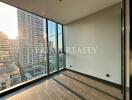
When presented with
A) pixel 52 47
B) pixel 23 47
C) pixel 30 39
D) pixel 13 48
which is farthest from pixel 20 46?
pixel 52 47

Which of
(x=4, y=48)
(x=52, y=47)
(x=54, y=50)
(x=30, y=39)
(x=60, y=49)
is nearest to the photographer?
(x=4, y=48)

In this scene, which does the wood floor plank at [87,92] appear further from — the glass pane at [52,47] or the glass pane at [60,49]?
the glass pane at [60,49]

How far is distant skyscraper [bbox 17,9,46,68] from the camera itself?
3.30 meters

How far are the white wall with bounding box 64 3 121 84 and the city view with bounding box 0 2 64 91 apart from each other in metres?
1.15

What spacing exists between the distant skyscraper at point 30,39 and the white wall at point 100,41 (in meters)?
1.52

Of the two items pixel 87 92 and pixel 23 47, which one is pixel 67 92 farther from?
pixel 23 47

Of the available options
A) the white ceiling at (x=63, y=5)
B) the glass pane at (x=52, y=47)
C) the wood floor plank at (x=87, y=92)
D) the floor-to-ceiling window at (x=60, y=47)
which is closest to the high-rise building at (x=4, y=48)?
the white ceiling at (x=63, y=5)

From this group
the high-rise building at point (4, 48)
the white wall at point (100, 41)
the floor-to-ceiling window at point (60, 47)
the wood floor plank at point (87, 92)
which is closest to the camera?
the wood floor plank at point (87, 92)

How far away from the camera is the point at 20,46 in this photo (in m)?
3.29

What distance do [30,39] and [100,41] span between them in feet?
7.95

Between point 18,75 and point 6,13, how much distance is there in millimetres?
1828

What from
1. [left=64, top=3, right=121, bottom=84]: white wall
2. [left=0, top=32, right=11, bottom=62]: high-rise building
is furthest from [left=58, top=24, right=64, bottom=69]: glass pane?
[left=0, top=32, right=11, bottom=62]: high-rise building

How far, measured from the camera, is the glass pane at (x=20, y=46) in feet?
9.29

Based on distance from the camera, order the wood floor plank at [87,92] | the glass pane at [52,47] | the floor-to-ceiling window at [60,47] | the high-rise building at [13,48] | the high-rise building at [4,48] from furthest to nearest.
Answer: the floor-to-ceiling window at [60,47], the glass pane at [52,47], the high-rise building at [13,48], the high-rise building at [4,48], the wood floor plank at [87,92]
